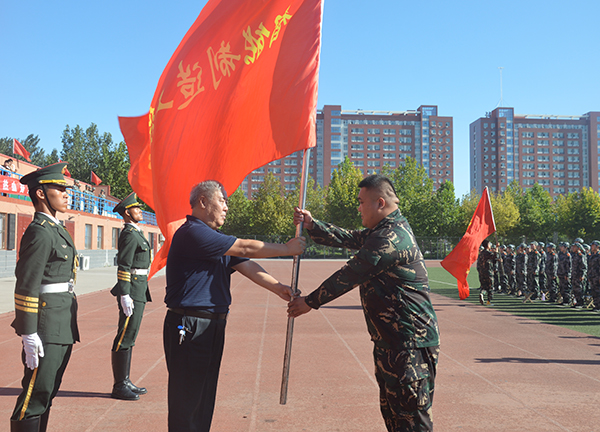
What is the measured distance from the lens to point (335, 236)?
13.8 ft

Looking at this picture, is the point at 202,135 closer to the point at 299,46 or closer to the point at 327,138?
the point at 299,46

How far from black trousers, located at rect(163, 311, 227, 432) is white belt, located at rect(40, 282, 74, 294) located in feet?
3.96

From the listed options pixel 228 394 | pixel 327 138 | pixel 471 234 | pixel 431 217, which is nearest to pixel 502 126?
pixel 327 138

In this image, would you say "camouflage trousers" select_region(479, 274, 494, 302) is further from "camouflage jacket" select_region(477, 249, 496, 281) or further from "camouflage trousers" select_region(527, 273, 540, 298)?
"camouflage trousers" select_region(527, 273, 540, 298)

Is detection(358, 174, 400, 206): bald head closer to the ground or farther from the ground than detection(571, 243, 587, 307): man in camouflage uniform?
farther from the ground

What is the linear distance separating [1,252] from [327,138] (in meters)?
119

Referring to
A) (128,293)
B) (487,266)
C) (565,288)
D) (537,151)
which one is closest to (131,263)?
(128,293)

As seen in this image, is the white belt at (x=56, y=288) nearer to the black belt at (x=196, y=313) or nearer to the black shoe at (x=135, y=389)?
the black belt at (x=196, y=313)

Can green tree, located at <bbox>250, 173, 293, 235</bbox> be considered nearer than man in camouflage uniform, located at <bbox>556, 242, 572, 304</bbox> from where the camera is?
No

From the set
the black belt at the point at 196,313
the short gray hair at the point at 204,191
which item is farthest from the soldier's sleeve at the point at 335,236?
the black belt at the point at 196,313

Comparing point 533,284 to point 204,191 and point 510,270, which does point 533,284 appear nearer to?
point 510,270

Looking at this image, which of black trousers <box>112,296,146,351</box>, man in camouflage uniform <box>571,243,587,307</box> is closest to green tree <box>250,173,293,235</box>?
man in camouflage uniform <box>571,243,587,307</box>

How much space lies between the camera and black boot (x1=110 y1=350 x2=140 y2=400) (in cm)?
562

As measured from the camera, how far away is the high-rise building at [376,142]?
138m
